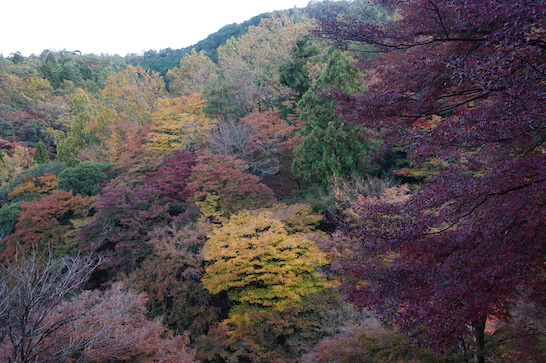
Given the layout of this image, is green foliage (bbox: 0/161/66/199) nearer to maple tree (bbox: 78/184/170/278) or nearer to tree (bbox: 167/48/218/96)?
maple tree (bbox: 78/184/170/278)

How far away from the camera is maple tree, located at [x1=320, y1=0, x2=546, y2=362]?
265cm

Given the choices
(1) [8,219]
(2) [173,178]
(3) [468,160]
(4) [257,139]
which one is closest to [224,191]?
(2) [173,178]

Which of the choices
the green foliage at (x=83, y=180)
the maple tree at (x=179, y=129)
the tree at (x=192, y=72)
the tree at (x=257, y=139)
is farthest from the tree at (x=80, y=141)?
the tree at (x=257, y=139)

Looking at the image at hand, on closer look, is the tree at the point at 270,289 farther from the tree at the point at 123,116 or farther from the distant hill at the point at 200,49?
the distant hill at the point at 200,49

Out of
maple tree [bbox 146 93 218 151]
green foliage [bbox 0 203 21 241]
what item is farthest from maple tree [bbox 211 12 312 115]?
green foliage [bbox 0 203 21 241]

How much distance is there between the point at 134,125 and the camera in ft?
69.7

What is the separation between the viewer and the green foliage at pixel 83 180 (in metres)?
15.7

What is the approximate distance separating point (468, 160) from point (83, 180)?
1697cm

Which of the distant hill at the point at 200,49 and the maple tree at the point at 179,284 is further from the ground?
the distant hill at the point at 200,49

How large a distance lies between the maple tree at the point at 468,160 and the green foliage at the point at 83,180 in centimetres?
1501

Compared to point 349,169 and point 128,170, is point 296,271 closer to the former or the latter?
point 349,169

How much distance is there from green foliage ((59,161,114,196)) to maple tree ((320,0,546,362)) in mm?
15014

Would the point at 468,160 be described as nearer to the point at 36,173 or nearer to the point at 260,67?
the point at 260,67

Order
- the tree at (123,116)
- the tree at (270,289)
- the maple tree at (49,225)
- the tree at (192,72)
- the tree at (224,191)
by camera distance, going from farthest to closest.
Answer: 1. the tree at (192,72)
2. the tree at (123,116)
3. the maple tree at (49,225)
4. the tree at (224,191)
5. the tree at (270,289)
